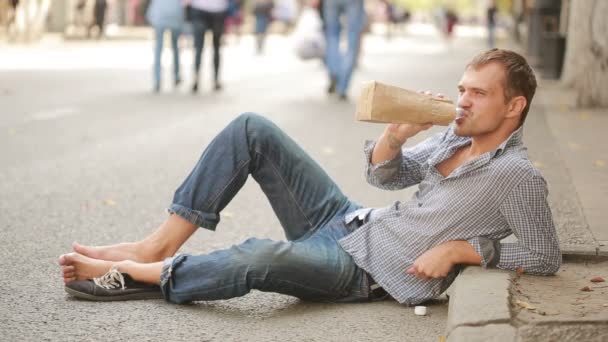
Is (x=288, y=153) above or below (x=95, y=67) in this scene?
above

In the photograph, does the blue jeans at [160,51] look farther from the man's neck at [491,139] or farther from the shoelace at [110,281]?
the man's neck at [491,139]

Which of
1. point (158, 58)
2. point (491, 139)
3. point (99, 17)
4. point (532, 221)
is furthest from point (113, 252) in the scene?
point (99, 17)

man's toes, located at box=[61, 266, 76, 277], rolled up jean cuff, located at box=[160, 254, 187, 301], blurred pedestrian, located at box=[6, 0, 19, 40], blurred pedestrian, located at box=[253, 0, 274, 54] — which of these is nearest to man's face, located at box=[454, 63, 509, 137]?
rolled up jean cuff, located at box=[160, 254, 187, 301]

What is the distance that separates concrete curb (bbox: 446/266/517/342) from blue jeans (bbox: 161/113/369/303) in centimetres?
50

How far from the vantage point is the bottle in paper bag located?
428cm

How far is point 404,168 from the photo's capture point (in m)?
4.74

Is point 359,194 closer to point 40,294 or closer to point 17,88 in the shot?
point 40,294

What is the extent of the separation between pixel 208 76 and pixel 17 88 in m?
4.25

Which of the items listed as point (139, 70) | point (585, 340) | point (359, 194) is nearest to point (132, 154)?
point (359, 194)

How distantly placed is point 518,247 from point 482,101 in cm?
55

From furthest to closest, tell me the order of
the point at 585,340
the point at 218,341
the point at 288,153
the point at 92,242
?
the point at 92,242 → the point at 288,153 → the point at 218,341 → the point at 585,340

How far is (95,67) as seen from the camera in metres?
21.0

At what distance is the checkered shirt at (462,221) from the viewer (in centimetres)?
425

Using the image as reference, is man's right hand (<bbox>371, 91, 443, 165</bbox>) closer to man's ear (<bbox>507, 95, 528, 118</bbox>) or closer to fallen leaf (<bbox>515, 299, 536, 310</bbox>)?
man's ear (<bbox>507, 95, 528, 118</bbox>)
